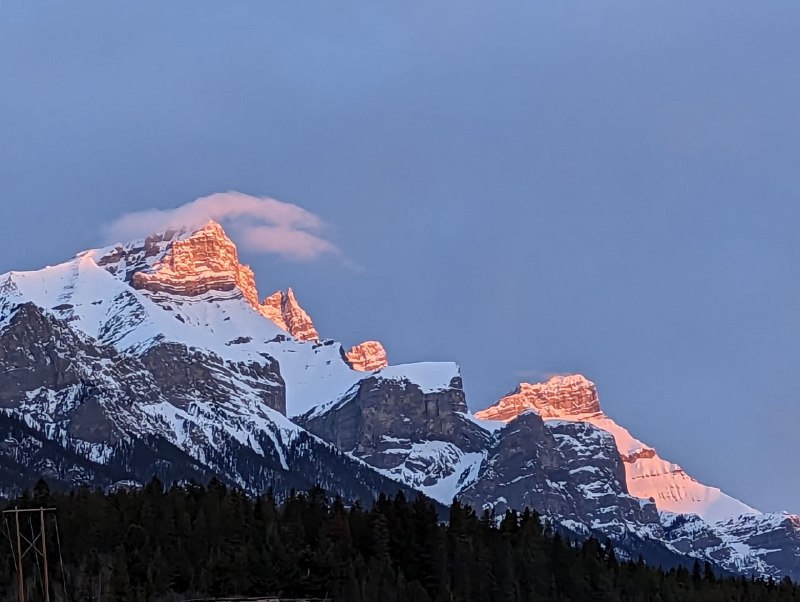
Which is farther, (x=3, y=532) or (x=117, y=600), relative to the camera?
(x=3, y=532)

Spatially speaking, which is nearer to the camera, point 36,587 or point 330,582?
point 36,587

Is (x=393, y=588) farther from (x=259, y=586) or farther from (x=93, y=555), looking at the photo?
(x=93, y=555)

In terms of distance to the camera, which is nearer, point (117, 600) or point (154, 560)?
point (117, 600)

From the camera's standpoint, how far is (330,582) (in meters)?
199

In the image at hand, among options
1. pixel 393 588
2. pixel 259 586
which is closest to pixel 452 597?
pixel 393 588

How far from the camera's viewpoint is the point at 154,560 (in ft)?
643

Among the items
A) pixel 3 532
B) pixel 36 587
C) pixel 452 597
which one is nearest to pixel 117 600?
pixel 36 587

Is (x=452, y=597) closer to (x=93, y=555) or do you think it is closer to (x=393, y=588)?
(x=393, y=588)

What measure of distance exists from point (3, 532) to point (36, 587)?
Result: 13.0 meters

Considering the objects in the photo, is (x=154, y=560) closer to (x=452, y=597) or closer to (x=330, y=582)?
(x=330, y=582)

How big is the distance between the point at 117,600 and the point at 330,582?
2908 cm

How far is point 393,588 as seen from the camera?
193m

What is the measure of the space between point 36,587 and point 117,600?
1287 cm

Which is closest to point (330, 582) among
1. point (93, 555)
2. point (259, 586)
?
point (259, 586)
